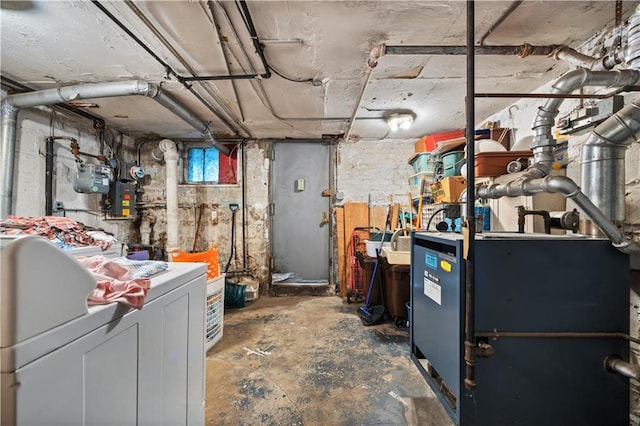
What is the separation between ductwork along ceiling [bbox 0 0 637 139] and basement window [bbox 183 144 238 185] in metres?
1.24

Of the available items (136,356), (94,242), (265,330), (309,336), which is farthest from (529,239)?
(94,242)

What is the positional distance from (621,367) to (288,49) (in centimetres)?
263

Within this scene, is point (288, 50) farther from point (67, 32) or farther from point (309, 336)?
point (309, 336)

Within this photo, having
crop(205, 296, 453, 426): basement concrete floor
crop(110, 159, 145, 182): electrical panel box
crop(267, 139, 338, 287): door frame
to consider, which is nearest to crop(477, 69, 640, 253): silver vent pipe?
crop(205, 296, 453, 426): basement concrete floor

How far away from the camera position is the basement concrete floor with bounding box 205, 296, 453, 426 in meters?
1.60

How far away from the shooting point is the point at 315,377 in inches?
76.6

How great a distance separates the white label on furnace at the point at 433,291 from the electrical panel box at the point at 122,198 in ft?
12.7

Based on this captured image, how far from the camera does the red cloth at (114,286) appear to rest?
72cm

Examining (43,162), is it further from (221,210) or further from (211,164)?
(221,210)

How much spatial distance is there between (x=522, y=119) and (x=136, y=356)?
335 centimetres

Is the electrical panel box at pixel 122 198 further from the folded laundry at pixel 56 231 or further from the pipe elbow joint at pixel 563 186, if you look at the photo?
the pipe elbow joint at pixel 563 186

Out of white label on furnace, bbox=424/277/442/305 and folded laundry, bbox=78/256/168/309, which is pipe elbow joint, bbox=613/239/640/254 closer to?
white label on furnace, bbox=424/277/442/305

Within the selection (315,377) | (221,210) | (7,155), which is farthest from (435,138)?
(7,155)

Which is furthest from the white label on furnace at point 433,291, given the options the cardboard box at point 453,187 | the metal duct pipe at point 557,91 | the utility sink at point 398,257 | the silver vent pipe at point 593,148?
the cardboard box at point 453,187
